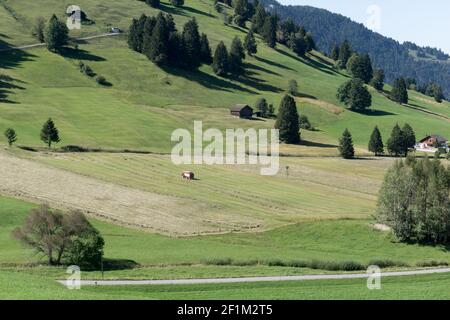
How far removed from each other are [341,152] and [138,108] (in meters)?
52.3

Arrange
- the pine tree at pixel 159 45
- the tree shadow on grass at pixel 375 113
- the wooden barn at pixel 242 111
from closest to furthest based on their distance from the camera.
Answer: the wooden barn at pixel 242 111, the pine tree at pixel 159 45, the tree shadow on grass at pixel 375 113

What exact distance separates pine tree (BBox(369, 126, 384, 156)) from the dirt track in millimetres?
71797

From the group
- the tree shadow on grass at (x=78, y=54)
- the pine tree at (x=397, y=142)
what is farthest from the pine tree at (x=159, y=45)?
the pine tree at (x=397, y=142)

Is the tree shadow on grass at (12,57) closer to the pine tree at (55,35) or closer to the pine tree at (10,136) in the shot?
the pine tree at (55,35)

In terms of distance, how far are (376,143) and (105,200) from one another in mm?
80630

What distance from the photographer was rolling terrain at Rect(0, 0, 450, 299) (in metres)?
57.7

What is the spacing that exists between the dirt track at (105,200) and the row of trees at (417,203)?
20777mm

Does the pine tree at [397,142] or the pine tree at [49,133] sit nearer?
the pine tree at [49,133]

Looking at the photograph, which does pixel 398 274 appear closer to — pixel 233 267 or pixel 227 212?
pixel 233 267

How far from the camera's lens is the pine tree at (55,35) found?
186m

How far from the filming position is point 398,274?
59969mm

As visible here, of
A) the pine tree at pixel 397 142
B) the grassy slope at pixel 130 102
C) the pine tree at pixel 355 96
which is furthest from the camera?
the pine tree at pixel 355 96

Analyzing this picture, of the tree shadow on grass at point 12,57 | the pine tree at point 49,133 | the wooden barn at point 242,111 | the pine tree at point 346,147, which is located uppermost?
the tree shadow on grass at point 12,57

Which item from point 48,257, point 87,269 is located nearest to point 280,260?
point 87,269
